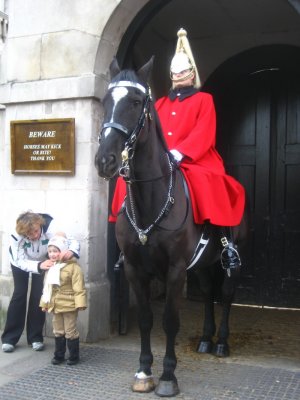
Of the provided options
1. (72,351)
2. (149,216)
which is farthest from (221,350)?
(149,216)

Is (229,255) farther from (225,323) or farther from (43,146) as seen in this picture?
(43,146)

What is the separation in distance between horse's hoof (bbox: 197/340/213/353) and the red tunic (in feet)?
4.34

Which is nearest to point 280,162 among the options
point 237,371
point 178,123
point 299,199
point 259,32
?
point 299,199

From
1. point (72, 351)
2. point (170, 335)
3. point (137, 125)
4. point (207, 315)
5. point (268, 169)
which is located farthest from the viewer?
point (268, 169)

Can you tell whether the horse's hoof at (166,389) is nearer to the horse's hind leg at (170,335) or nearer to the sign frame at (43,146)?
the horse's hind leg at (170,335)

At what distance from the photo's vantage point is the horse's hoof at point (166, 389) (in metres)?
4.16

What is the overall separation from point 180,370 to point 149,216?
1557mm

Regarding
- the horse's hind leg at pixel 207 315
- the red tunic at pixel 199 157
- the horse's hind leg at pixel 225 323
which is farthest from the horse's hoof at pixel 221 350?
the red tunic at pixel 199 157

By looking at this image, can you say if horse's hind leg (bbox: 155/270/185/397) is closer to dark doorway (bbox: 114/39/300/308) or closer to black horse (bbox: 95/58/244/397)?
black horse (bbox: 95/58/244/397)

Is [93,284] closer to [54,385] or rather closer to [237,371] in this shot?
[54,385]

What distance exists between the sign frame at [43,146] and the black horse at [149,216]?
151 centimetres

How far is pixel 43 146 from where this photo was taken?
5785mm

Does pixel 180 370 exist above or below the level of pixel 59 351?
below

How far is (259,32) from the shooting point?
756 centimetres
